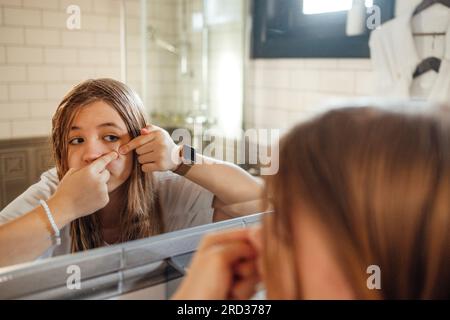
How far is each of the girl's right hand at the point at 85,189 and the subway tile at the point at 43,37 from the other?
0.53m

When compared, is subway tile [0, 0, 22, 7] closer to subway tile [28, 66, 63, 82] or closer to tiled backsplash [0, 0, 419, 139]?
tiled backsplash [0, 0, 419, 139]

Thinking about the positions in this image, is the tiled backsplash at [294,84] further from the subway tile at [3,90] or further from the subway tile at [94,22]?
the subway tile at [3,90]

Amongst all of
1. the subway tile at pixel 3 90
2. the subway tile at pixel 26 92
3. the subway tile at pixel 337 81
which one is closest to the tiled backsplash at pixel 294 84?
the subway tile at pixel 337 81

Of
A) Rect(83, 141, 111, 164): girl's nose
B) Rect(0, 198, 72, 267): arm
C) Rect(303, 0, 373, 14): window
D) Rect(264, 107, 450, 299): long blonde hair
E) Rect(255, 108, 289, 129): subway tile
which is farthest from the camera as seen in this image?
Rect(255, 108, 289, 129): subway tile

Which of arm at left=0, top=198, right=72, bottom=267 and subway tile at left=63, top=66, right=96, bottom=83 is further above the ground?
subway tile at left=63, top=66, right=96, bottom=83

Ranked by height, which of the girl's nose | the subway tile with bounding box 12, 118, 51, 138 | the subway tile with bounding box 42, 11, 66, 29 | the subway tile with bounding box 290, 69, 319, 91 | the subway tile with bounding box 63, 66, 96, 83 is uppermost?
the subway tile with bounding box 42, 11, 66, 29

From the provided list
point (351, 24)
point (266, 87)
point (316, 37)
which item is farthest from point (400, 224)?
point (266, 87)

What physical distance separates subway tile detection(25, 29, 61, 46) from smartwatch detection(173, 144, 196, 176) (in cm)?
49

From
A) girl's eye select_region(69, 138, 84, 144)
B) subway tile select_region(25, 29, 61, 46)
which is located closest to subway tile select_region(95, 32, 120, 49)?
subway tile select_region(25, 29, 61, 46)

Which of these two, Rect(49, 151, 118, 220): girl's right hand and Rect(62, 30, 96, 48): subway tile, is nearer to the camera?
Rect(49, 151, 118, 220): girl's right hand

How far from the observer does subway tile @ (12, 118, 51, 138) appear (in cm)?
82

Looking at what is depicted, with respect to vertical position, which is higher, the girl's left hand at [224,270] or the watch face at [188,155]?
the watch face at [188,155]

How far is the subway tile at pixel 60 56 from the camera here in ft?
3.40
